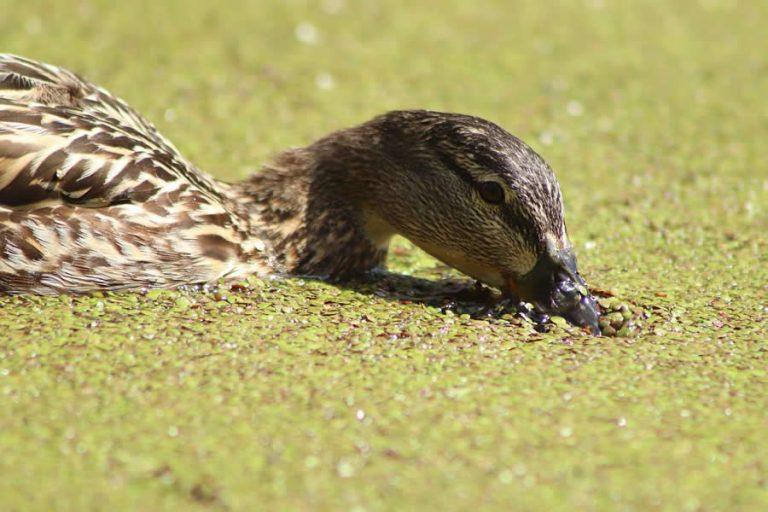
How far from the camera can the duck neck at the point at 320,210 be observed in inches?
183

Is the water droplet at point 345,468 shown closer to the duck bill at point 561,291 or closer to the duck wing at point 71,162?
the duck bill at point 561,291

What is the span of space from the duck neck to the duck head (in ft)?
0.21

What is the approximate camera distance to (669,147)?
6.65 meters

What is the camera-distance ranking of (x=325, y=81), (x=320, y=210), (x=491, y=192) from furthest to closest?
(x=325, y=81), (x=320, y=210), (x=491, y=192)

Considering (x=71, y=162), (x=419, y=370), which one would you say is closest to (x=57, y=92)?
(x=71, y=162)

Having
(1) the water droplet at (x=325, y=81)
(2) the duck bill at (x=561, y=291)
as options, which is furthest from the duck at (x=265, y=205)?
(1) the water droplet at (x=325, y=81)

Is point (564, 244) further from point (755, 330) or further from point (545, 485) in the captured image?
point (545, 485)

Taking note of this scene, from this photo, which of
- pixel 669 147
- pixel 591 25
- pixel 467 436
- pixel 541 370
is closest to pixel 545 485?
pixel 467 436

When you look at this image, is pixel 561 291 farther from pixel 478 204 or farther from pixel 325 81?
pixel 325 81

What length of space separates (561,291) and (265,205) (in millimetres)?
1470

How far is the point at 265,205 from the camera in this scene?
4754mm

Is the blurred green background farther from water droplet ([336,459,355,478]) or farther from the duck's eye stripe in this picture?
the duck's eye stripe

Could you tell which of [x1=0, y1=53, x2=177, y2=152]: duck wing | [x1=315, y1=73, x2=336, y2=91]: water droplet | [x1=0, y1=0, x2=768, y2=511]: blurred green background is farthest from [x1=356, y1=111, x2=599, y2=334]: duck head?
[x1=315, y1=73, x2=336, y2=91]: water droplet

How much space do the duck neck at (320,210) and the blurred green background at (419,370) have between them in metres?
0.21
